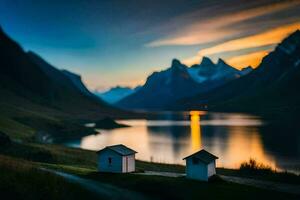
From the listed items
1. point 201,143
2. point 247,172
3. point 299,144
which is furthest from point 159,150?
point 247,172

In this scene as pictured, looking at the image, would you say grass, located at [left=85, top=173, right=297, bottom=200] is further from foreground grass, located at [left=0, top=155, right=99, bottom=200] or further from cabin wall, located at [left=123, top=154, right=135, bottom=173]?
foreground grass, located at [left=0, top=155, right=99, bottom=200]

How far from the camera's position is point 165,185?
49594 millimetres

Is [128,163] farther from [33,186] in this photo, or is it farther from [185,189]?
[33,186]

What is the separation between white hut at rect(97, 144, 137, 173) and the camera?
60434 millimetres

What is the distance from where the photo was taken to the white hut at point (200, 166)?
2115 inches

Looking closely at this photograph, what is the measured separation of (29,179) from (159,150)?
296ft

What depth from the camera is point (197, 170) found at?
54500 millimetres

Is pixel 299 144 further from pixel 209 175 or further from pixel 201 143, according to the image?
pixel 209 175

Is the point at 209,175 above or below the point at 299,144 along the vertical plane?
below

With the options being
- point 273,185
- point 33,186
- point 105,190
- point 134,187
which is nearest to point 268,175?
point 273,185

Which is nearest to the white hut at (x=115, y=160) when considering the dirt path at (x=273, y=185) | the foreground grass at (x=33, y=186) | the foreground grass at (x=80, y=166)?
the foreground grass at (x=80, y=166)

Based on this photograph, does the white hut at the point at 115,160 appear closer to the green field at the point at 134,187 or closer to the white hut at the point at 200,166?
the green field at the point at 134,187

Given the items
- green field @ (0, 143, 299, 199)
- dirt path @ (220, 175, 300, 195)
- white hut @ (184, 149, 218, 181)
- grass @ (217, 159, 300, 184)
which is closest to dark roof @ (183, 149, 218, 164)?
white hut @ (184, 149, 218, 181)

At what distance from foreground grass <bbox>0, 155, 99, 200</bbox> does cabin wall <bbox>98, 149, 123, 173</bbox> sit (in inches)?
522
